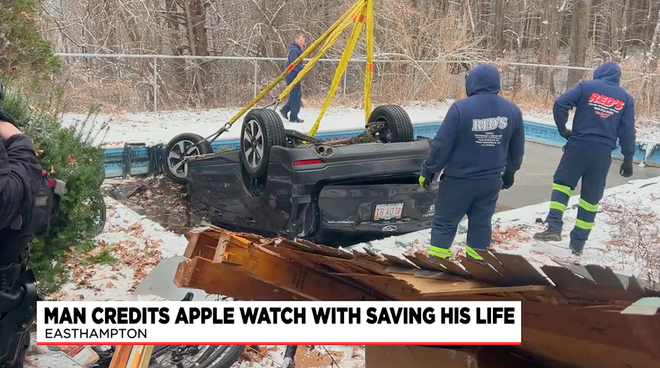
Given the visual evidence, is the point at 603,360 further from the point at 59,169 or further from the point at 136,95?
the point at 136,95

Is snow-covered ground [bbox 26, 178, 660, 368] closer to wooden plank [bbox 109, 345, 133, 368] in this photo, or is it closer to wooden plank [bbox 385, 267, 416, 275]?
wooden plank [bbox 109, 345, 133, 368]

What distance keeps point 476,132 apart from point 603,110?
1922 millimetres

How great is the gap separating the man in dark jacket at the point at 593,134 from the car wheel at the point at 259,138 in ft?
9.32

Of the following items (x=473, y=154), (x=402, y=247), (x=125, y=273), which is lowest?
(x=402, y=247)

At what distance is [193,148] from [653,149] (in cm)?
922

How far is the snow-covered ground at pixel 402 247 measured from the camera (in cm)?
359

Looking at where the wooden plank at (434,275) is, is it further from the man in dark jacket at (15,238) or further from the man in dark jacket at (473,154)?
the man in dark jacket at (473,154)

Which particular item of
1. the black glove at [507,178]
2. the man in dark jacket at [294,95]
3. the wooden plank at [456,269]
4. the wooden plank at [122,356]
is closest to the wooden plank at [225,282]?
the wooden plank at [456,269]

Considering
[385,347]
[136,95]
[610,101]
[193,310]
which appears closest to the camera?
[385,347]

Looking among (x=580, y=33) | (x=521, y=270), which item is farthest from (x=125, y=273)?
(x=580, y=33)

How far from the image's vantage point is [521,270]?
50.0 inches

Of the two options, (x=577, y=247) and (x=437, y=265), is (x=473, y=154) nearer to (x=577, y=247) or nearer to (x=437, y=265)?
(x=577, y=247)

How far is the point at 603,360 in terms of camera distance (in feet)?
4.00

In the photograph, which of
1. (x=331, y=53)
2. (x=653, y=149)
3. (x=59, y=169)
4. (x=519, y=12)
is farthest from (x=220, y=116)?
(x=519, y=12)
